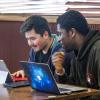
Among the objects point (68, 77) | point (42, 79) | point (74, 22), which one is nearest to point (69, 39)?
point (74, 22)

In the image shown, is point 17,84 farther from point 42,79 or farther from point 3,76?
point 42,79

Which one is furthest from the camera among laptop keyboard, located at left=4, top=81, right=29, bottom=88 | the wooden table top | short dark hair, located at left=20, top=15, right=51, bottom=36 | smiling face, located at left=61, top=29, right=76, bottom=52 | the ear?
the ear

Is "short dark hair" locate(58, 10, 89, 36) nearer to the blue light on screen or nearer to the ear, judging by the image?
the ear

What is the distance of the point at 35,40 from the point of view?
2.82m

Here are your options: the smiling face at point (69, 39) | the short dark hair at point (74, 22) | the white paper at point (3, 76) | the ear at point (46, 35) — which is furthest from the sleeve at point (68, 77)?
the ear at point (46, 35)

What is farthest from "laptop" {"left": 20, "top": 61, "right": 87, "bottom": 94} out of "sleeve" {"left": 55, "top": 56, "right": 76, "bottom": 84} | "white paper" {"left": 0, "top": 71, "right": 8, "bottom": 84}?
"sleeve" {"left": 55, "top": 56, "right": 76, "bottom": 84}

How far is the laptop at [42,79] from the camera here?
182 centimetres

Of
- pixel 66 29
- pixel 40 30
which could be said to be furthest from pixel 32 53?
pixel 66 29

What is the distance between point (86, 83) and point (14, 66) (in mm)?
2192

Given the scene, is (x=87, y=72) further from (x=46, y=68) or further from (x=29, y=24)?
(x=29, y=24)

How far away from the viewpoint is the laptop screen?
6.02ft

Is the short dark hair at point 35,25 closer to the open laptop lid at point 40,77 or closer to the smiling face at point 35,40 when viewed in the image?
the smiling face at point 35,40

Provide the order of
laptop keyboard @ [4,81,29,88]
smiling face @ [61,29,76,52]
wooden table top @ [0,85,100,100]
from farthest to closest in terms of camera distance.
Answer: smiling face @ [61,29,76,52] → laptop keyboard @ [4,81,29,88] → wooden table top @ [0,85,100,100]

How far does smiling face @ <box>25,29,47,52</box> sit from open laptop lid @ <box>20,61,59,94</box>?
0.76 metres
